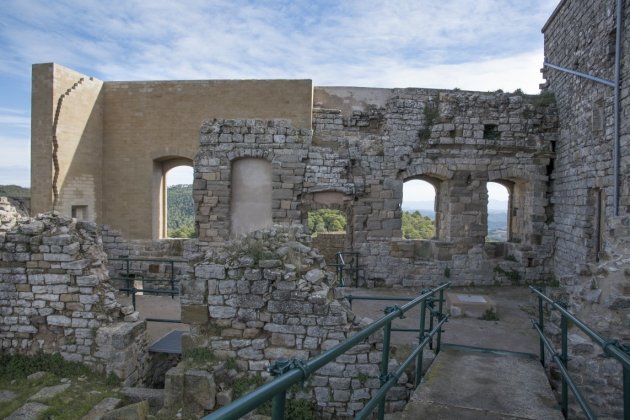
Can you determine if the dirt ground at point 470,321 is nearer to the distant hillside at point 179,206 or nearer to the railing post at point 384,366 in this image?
the railing post at point 384,366

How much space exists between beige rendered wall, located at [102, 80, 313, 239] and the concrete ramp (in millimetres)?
11303

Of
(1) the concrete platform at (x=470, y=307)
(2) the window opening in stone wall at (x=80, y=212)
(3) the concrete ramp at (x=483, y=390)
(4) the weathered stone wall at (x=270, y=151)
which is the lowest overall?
(1) the concrete platform at (x=470, y=307)

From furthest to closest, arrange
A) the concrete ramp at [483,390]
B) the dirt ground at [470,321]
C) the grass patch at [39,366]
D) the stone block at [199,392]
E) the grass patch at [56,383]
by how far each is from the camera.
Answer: the dirt ground at [470,321] < the grass patch at [39,366] < the grass patch at [56,383] < the stone block at [199,392] < the concrete ramp at [483,390]

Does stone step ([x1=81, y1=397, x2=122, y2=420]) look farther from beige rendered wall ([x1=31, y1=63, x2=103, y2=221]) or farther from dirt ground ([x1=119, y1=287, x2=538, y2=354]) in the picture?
beige rendered wall ([x1=31, y1=63, x2=103, y2=221])

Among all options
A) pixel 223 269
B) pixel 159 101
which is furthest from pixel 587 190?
pixel 159 101

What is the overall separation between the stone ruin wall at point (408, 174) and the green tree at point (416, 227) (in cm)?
1353

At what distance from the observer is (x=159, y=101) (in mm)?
15070

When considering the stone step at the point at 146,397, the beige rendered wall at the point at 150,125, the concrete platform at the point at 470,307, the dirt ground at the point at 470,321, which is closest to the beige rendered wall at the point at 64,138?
the beige rendered wall at the point at 150,125

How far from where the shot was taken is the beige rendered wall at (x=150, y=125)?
1469cm

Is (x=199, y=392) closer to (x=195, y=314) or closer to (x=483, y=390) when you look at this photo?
(x=195, y=314)

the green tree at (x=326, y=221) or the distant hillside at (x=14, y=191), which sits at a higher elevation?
the distant hillside at (x=14, y=191)

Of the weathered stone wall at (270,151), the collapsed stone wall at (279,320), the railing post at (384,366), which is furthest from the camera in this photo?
the weathered stone wall at (270,151)

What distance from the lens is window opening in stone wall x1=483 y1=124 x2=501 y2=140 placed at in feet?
39.1

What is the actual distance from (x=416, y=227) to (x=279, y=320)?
2542cm
